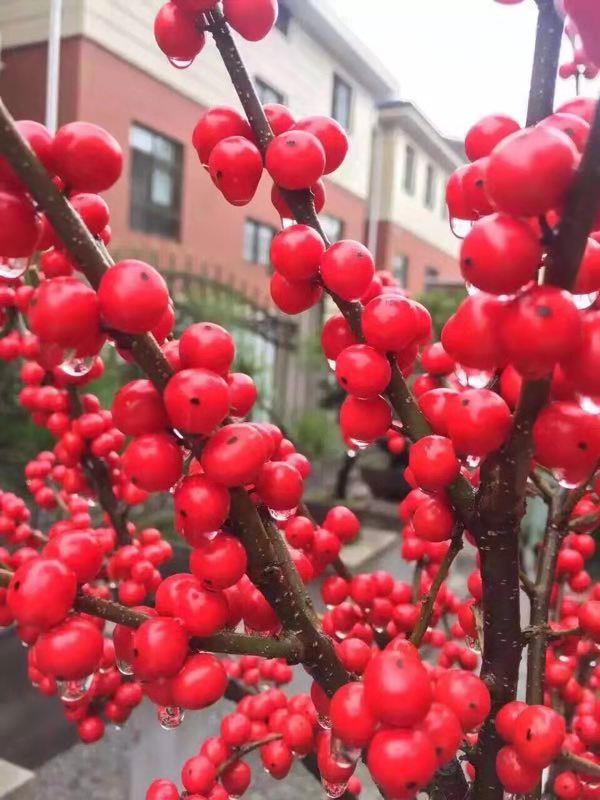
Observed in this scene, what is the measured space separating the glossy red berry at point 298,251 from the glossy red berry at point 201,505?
→ 7.9 inches

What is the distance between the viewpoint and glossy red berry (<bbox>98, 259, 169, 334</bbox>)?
460 millimetres

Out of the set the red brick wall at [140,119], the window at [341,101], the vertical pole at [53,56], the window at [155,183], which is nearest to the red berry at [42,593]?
the vertical pole at [53,56]

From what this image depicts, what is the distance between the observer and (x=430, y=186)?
12.3 meters

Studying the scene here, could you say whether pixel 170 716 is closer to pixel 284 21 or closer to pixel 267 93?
pixel 267 93

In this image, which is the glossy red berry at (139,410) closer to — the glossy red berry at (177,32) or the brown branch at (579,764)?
the glossy red berry at (177,32)

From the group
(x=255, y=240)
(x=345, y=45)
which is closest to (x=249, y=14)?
(x=255, y=240)

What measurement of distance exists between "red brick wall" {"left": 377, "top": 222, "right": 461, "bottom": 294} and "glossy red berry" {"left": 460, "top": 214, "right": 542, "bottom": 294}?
9718 mm

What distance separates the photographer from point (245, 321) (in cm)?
557

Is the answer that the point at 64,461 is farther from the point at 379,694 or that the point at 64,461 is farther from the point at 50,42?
the point at 50,42

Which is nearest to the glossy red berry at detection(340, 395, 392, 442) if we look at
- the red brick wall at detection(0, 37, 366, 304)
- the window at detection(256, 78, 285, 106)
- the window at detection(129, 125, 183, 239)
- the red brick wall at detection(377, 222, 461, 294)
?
the red brick wall at detection(0, 37, 366, 304)

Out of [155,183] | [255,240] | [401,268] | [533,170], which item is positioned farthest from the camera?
[401,268]

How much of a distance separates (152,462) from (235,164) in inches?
10.4

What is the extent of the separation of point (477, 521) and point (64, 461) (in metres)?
0.92

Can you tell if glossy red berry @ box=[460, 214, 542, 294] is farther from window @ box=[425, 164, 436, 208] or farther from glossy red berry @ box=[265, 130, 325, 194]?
window @ box=[425, 164, 436, 208]
